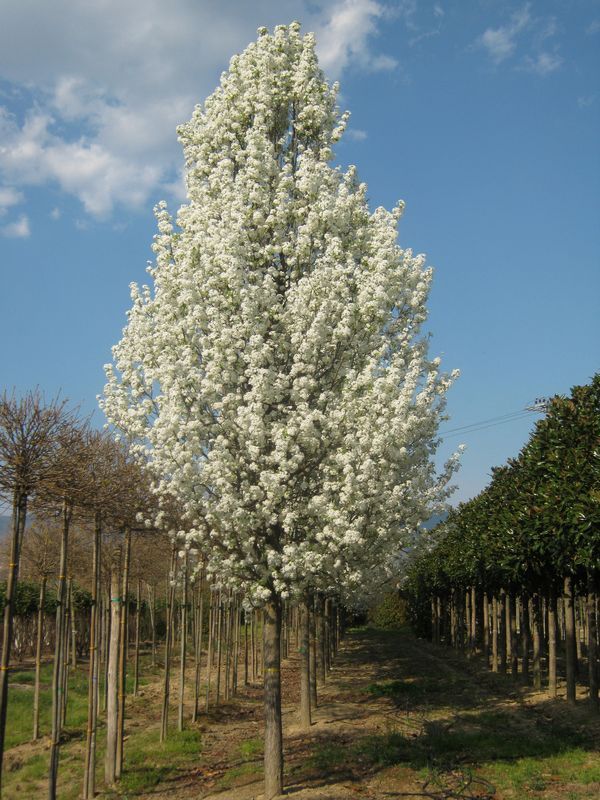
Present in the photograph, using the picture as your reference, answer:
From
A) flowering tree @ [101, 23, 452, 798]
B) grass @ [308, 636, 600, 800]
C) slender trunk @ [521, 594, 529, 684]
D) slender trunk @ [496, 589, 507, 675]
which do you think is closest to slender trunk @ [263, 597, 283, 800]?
flowering tree @ [101, 23, 452, 798]

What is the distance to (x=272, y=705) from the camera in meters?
13.3

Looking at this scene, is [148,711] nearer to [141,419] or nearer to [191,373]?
[141,419]

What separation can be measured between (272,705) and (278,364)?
6.11 meters

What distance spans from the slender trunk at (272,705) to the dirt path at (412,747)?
0.46 metres

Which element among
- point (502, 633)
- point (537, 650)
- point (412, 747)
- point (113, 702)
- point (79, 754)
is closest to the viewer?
point (113, 702)

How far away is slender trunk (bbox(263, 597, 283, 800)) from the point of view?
12.9 m

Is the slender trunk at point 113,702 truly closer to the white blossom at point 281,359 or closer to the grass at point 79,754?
the grass at point 79,754

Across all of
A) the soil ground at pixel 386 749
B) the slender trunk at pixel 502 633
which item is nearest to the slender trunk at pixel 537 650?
the soil ground at pixel 386 749

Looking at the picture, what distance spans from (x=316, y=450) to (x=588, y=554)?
777cm

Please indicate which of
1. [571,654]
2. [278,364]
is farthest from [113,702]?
[571,654]

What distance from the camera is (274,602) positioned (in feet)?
44.9

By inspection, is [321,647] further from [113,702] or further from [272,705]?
[272,705]

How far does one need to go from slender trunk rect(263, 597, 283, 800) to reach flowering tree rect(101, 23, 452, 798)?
0.03 meters

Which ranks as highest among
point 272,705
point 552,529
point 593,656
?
point 552,529
